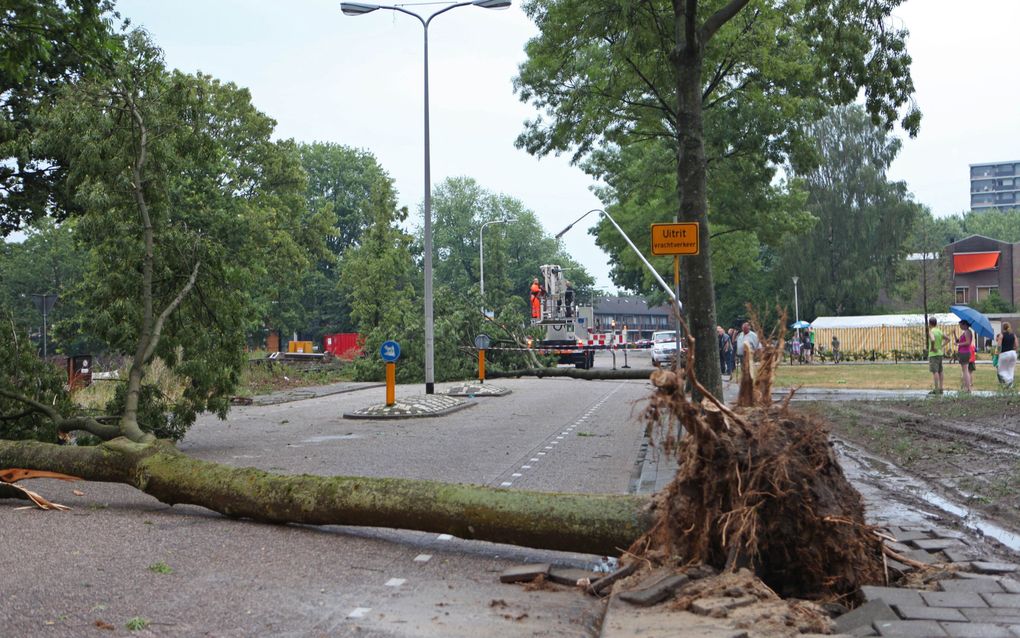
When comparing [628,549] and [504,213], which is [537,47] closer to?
[628,549]

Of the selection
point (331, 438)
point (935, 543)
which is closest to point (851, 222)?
point (331, 438)

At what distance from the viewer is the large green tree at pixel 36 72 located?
11.4 metres

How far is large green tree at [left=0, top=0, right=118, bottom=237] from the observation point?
37.4 ft

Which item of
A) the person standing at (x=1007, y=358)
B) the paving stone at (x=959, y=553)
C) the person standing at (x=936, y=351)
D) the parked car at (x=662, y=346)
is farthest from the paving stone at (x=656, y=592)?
the parked car at (x=662, y=346)

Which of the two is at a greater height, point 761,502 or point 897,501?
point 761,502

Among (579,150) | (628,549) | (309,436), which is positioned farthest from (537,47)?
(628,549)

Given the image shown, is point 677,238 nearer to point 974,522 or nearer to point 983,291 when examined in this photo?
point 974,522

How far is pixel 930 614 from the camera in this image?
464 centimetres

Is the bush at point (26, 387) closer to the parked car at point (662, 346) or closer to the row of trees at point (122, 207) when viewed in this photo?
the row of trees at point (122, 207)

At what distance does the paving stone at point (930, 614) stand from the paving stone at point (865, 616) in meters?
0.05

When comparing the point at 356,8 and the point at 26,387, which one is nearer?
the point at 26,387

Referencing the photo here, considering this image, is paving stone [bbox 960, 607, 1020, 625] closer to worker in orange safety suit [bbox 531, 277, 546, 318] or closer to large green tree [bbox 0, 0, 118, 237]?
large green tree [bbox 0, 0, 118, 237]

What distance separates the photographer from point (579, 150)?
23.9 m

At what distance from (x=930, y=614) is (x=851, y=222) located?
228 ft
